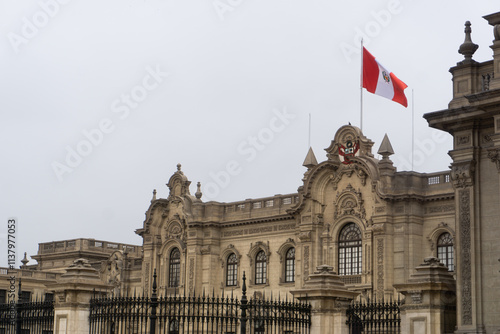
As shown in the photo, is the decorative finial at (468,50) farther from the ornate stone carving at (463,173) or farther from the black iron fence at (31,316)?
the black iron fence at (31,316)

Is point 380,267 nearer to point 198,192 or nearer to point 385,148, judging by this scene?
point 385,148

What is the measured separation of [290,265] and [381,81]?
45.1 ft

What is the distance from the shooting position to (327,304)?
22078 millimetres

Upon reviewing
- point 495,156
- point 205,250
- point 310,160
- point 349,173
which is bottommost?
point 495,156

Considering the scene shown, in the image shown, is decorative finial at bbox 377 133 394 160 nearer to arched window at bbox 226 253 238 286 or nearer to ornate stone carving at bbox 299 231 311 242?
ornate stone carving at bbox 299 231 311 242

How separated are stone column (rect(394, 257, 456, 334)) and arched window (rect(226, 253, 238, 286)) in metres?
30.4

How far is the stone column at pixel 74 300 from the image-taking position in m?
21.4

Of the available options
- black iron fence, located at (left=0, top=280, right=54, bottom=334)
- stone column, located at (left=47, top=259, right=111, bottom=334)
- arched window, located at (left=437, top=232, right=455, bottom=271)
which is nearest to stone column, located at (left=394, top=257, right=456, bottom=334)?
stone column, located at (left=47, top=259, right=111, bottom=334)

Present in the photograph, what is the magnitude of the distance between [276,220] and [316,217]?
3.44m

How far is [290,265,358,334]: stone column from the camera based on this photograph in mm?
21953

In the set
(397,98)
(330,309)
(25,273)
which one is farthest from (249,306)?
(25,273)

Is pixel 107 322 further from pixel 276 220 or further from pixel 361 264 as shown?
pixel 276 220

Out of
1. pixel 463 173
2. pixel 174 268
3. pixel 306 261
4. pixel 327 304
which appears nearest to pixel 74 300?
pixel 327 304

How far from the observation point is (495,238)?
22359mm
